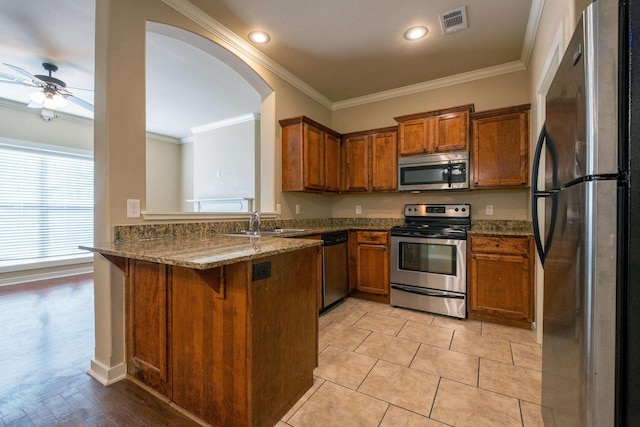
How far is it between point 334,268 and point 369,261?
524mm

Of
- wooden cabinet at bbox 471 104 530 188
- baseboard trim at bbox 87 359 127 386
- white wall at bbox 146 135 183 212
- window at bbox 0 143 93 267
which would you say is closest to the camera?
baseboard trim at bbox 87 359 127 386

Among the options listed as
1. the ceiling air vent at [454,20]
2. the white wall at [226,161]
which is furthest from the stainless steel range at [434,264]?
the white wall at [226,161]

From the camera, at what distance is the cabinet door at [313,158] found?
11.0 feet

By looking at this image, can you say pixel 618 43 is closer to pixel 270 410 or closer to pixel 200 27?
pixel 270 410

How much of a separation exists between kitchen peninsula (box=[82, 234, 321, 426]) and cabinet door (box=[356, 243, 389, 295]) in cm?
174

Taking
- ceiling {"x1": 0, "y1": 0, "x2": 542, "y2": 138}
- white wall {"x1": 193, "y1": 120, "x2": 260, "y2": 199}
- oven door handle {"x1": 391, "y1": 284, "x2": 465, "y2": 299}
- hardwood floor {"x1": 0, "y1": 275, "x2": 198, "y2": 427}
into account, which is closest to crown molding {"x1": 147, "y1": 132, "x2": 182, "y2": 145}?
white wall {"x1": 193, "y1": 120, "x2": 260, "y2": 199}

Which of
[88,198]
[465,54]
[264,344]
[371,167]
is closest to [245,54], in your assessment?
[371,167]

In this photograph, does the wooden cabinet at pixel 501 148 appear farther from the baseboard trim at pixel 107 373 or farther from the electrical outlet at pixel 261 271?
the baseboard trim at pixel 107 373

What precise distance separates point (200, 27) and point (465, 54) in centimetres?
271

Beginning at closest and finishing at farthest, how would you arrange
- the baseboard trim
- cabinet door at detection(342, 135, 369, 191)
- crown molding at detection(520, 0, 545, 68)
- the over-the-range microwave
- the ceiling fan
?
the baseboard trim, crown molding at detection(520, 0, 545, 68), the over-the-range microwave, the ceiling fan, cabinet door at detection(342, 135, 369, 191)

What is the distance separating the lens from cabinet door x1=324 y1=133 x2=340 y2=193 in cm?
373

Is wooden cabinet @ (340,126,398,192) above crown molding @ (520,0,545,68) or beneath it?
beneath

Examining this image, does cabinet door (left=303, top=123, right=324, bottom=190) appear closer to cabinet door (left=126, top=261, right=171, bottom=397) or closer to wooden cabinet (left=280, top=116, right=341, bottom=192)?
wooden cabinet (left=280, top=116, right=341, bottom=192)

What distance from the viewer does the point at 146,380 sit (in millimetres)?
1766
